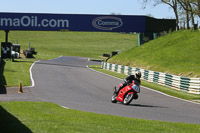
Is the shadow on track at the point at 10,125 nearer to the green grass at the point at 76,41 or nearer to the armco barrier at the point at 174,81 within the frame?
the armco barrier at the point at 174,81

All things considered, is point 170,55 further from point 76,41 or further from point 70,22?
point 76,41

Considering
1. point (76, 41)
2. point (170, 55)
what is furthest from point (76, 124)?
point (76, 41)

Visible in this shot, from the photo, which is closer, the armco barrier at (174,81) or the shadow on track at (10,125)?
the shadow on track at (10,125)

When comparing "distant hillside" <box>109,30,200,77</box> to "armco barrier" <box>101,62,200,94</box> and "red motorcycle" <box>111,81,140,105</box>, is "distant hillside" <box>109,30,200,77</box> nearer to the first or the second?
"armco barrier" <box>101,62,200,94</box>

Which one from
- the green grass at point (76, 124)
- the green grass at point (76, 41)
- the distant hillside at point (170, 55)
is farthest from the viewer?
the green grass at point (76, 41)

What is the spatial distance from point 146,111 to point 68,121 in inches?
201

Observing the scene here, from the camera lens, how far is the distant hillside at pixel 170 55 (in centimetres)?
4075

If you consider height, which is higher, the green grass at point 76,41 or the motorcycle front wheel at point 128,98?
the green grass at point 76,41

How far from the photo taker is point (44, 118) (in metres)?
11.5

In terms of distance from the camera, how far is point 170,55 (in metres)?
49.1

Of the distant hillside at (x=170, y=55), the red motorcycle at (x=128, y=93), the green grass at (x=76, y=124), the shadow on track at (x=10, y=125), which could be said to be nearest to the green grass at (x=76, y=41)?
the distant hillside at (x=170, y=55)

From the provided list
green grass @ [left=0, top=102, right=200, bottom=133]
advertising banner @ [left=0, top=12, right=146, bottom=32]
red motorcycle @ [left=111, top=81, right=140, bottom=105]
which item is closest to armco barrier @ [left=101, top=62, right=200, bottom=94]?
red motorcycle @ [left=111, top=81, right=140, bottom=105]

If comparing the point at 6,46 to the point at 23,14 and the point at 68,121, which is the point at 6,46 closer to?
the point at 23,14

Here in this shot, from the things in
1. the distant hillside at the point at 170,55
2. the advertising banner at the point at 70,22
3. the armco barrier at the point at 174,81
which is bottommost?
the armco barrier at the point at 174,81
